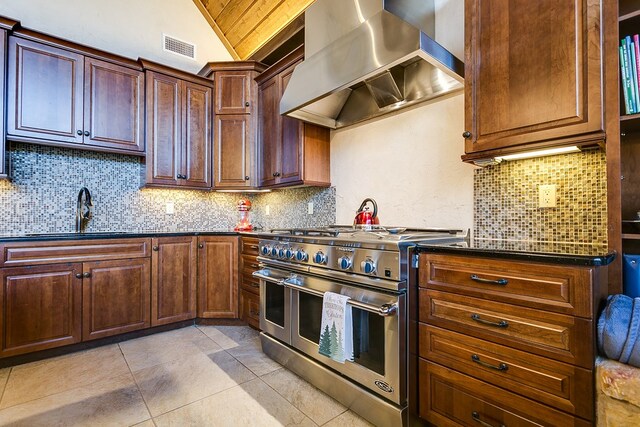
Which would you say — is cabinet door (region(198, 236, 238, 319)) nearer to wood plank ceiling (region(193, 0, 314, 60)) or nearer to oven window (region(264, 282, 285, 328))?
oven window (region(264, 282, 285, 328))

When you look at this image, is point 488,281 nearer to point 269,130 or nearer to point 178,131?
point 269,130

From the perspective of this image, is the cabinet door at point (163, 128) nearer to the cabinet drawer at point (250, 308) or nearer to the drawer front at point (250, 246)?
the drawer front at point (250, 246)

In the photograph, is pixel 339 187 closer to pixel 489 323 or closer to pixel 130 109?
pixel 489 323

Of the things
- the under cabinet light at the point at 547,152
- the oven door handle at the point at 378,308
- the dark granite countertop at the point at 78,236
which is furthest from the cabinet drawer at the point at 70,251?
the under cabinet light at the point at 547,152

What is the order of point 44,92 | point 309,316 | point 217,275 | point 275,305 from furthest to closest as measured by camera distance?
point 217,275
point 44,92
point 275,305
point 309,316

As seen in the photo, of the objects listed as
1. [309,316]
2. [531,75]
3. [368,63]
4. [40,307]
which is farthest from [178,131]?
[531,75]

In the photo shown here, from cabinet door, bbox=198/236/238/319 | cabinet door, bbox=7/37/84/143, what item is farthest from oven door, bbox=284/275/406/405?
cabinet door, bbox=7/37/84/143

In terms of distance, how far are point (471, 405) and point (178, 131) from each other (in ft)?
10.4

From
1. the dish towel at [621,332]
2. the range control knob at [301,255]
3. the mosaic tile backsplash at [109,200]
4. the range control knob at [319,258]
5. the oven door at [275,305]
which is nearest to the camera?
the dish towel at [621,332]

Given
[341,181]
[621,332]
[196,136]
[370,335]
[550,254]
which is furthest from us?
[196,136]

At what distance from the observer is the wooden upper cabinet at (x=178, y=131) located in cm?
302

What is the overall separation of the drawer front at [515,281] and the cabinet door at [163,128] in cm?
262

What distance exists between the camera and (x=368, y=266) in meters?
1.58

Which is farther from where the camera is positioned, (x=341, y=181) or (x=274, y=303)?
(x=341, y=181)
